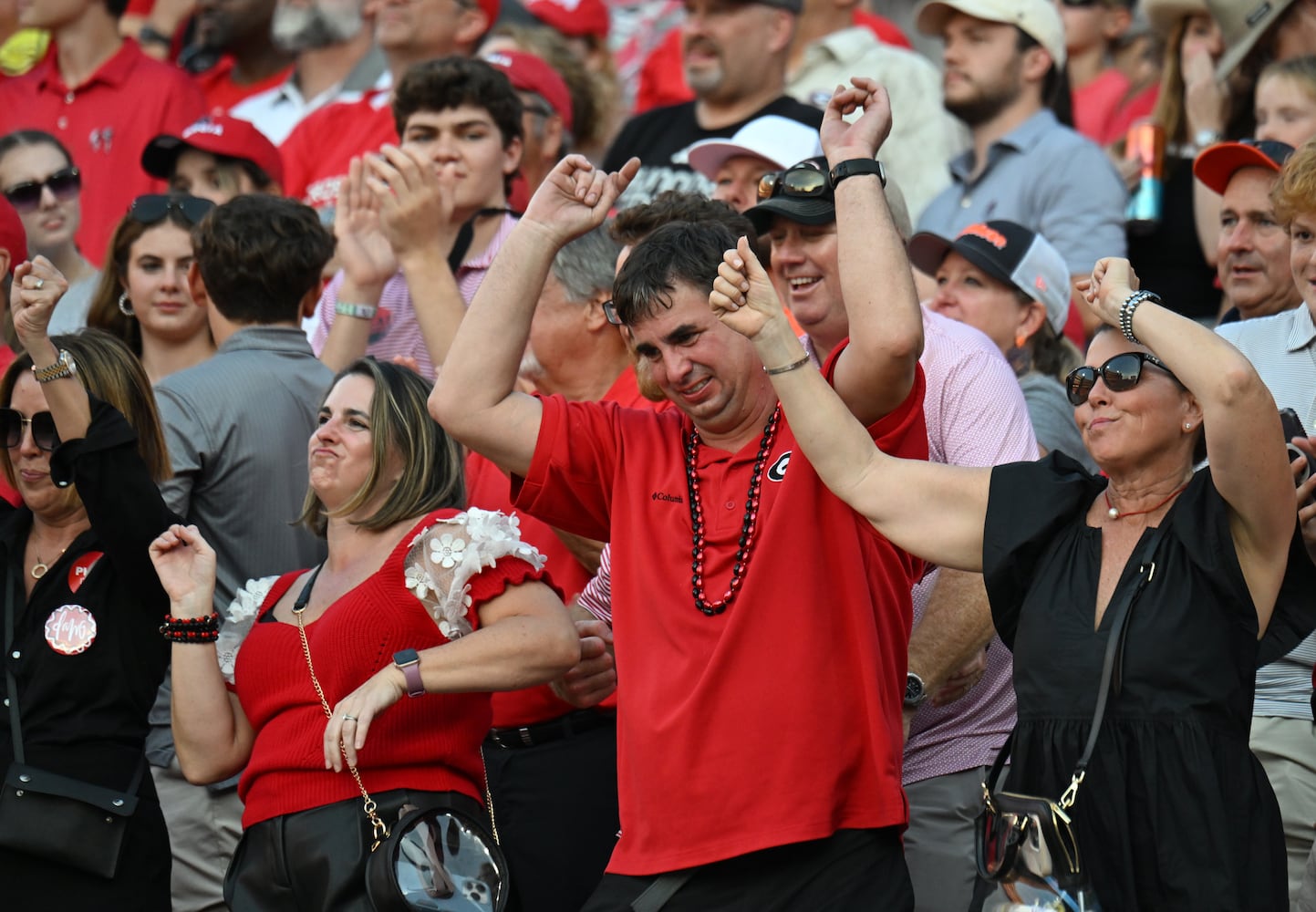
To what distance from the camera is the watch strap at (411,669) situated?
13.1 ft

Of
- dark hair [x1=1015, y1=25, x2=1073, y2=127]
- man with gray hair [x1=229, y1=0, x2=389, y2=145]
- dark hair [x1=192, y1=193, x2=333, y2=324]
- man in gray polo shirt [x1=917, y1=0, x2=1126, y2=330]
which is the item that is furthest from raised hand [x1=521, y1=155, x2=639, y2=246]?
man with gray hair [x1=229, y1=0, x2=389, y2=145]

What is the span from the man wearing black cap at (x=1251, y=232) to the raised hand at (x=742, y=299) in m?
2.17

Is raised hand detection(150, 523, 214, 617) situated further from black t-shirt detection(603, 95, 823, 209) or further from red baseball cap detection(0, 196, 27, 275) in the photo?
black t-shirt detection(603, 95, 823, 209)

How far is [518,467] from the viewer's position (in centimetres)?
393

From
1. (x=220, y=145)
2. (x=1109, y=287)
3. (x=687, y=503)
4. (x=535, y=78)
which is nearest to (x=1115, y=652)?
(x=1109, y=287)

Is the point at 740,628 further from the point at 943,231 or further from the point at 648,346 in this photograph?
the point at 943,231

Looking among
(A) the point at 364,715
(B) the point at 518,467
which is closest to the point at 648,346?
(B) the point at 518,467

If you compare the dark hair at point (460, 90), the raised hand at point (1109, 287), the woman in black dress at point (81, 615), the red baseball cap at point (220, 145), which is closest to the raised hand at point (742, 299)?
the raised hand at point (1109, 287)

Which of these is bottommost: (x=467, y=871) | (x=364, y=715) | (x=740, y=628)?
(x=467, y=871)

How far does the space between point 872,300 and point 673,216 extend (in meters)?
1.15

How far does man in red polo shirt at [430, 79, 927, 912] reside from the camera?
354cm

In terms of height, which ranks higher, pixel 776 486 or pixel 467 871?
pixel 776 486

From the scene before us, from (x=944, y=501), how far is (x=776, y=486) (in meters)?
0.35

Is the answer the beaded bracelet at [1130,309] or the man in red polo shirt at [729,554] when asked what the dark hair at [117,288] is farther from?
Result: the beaded bracelet at [1130,309]
